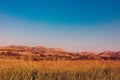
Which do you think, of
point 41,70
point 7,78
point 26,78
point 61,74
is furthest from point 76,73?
point 7,78

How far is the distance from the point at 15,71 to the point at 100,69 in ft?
12.6

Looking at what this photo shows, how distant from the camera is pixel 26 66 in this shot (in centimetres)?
1175

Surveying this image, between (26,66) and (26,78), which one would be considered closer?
(26,78)

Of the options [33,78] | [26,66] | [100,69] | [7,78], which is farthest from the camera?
[100,69]

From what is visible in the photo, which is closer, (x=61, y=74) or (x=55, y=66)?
(x=61, y=74)

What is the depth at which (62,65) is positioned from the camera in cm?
1234

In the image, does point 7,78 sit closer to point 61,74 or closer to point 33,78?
point 33,78

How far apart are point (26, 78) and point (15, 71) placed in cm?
64

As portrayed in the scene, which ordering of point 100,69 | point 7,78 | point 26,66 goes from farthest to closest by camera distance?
1. point 100,69
2. point 26,66
3. point 7,78

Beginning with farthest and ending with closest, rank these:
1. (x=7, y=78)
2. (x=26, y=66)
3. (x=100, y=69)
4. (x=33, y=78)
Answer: (x=100, y=69), (x=26, y=66), (x=33, y=78), (x=7, y=78)

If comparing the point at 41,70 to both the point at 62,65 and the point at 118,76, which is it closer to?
the point at 62,65

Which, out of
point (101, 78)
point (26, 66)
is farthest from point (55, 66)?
point (101, 78)

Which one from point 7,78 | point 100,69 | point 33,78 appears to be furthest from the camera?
point 100,69

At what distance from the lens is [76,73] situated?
38.2 feet
